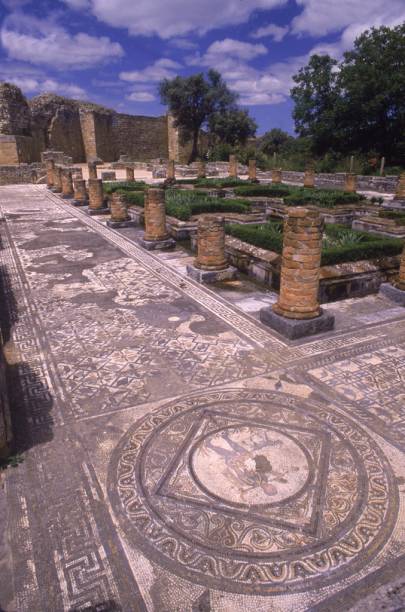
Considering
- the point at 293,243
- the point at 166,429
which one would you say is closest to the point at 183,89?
the point at 293,243

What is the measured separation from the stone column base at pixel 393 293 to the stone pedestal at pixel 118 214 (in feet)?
26.0

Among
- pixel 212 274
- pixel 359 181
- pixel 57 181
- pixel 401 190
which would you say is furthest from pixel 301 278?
pixel 57 181

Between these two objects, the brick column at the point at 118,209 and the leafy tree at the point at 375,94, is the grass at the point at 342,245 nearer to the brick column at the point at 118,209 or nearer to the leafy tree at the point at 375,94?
the brick column at the point at 118,209

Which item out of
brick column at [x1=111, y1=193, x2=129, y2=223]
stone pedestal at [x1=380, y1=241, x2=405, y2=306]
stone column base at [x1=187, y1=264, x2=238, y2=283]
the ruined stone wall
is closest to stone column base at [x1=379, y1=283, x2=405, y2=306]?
stone pedestal at [x1=380, y1=241, x2=405, y2=306]

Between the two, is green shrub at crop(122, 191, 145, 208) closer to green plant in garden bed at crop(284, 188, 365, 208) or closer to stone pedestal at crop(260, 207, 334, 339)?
green plant in garden bed at crop(284, 188, 365, 208)

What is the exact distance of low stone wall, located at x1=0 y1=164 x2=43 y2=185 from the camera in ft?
86.4

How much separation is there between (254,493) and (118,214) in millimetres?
10576

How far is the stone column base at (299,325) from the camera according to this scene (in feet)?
16.3

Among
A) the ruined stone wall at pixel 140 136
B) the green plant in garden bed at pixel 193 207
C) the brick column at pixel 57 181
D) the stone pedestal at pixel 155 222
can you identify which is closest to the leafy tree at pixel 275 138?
the ruined stone wall at pixel 140 136

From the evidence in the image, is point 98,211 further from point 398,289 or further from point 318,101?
point 318,101

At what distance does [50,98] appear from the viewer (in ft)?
112

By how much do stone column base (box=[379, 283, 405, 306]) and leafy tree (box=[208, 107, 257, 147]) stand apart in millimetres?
32954

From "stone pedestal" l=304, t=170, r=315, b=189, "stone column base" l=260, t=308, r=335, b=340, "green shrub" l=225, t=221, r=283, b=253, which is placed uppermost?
"stone pedestal" l=304, t=170, r=315, b=189

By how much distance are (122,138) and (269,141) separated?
15.2 meters
